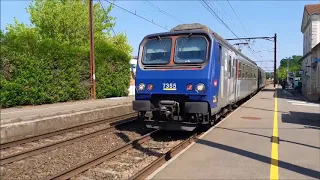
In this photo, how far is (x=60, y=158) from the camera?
781 centimetres

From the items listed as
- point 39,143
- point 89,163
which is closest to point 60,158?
point 89,163

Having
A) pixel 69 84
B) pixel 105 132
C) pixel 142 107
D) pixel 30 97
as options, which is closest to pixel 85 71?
pixel 69 84

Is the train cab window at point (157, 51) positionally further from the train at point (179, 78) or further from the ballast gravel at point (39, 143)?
the ballast gravel at point (39, 143)

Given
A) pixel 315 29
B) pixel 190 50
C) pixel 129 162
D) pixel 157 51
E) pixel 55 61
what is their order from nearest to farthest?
pixel 129 162, pixel 190 50, pixel 157 51, pixel 55 61, pixel 315 29

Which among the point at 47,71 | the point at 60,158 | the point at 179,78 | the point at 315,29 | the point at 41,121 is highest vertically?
the point at 315,29

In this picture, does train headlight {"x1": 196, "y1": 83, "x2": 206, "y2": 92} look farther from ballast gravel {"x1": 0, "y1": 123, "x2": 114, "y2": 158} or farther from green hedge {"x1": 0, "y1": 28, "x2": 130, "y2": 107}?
green hedge {"x1": 0, "y1": 28, "x2": 130, "y2": 107}

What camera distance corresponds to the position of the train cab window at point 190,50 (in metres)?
9.04

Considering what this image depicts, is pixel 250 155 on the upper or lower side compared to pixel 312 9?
lower

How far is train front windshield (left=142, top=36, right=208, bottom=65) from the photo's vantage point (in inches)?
358

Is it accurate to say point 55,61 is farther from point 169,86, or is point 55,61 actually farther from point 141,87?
point 169,86

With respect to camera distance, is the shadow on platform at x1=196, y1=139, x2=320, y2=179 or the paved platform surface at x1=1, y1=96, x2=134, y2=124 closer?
the shadow on platform at x1=196, y1=139, x2=320, y2=179

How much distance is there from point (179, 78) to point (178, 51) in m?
0.91

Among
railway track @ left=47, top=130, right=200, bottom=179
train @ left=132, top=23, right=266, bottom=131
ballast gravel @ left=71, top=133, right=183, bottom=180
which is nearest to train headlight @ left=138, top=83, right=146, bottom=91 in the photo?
train @ left=132, top=23, right=266, bottom=131

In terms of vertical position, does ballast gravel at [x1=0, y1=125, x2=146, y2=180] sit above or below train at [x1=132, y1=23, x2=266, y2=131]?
below
